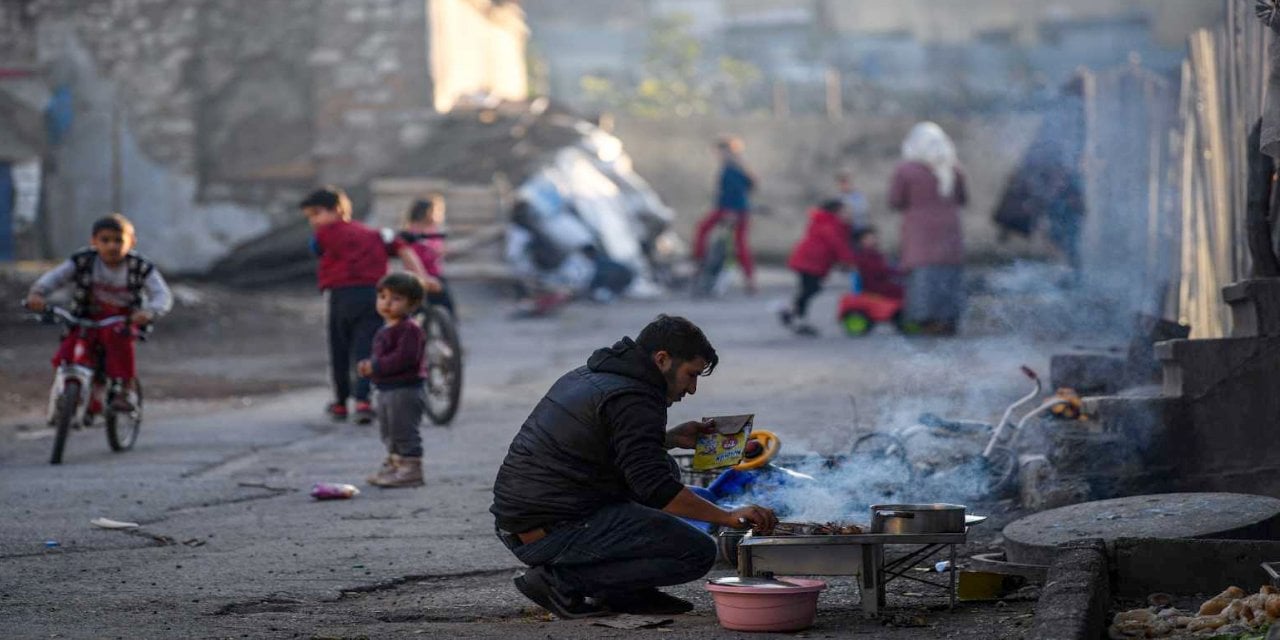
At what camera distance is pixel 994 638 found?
5.24 metres

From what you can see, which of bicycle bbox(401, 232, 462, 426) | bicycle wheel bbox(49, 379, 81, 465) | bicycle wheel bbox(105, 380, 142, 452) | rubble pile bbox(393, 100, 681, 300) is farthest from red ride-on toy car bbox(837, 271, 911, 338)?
bicycle wheel bbox(49, 379, 81, 465)

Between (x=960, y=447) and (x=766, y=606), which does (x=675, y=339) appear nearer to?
(x=766, y=606)

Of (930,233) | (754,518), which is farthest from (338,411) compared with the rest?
(930,233)

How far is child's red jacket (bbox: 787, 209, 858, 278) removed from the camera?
57.0 ft

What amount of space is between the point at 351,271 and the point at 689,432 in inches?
235

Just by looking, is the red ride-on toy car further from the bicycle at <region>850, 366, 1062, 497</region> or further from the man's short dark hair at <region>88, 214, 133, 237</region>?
the bicycle at <region>850, 366, 1062, 497</region>

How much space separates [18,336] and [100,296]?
8.19 m

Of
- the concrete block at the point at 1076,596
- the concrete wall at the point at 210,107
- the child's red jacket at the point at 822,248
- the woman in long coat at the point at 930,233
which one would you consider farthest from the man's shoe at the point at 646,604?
the concrete wall at the point at 210,107

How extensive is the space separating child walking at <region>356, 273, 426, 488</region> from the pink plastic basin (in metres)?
3.73

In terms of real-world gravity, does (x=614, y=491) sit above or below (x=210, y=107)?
below

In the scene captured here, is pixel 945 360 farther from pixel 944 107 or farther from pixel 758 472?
pixel 944 107

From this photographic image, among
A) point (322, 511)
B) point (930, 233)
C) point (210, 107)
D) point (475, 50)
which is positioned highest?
point (475, 50)

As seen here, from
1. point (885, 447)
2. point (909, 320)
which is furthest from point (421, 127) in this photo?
point (885, 447)

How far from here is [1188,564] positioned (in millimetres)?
5797
